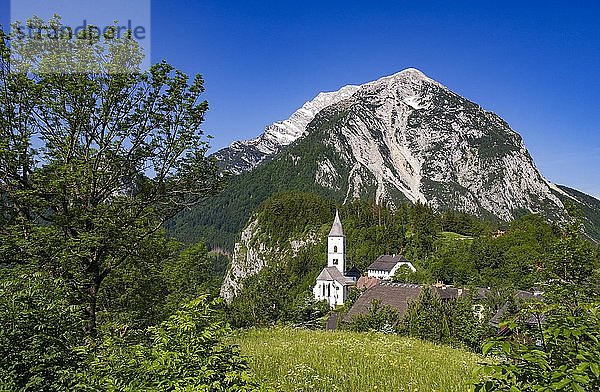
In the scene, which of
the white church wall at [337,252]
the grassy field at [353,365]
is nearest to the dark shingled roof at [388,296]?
the grassy field at [353,365]

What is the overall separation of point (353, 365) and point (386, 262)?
99.1 metres

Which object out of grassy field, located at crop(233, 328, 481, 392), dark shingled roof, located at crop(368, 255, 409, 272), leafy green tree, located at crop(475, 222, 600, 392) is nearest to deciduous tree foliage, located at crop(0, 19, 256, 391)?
grassy field, located at crop(233, 328, 481, 392)

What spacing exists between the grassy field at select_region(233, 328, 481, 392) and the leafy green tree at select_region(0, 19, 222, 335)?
4.82 meters

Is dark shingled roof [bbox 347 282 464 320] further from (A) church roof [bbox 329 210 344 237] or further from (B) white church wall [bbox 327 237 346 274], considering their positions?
(B) white church wall [bbox 327 237 346 274]

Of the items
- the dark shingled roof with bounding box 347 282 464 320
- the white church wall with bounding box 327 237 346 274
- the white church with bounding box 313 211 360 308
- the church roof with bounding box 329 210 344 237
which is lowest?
the white church with bounding box 313 211 360 308

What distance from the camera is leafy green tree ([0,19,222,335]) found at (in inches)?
447

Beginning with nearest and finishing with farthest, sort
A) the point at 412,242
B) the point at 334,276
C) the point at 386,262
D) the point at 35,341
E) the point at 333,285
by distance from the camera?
the point at 35,341 → the point at 333,285 → the point at 334,276 → the point at 386,262 → the point at 412,242

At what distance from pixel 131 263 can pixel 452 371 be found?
9565mm

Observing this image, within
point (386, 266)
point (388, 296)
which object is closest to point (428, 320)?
point (388, 296)

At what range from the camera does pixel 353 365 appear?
38.6 feet

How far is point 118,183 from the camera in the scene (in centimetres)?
1352

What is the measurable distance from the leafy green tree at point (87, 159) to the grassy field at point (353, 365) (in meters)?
4.82

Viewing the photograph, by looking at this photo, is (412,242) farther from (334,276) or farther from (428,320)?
(428,320)

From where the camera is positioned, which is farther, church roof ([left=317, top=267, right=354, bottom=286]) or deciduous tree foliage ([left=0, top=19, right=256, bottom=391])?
church roof ([left=317, top=267, right=354, bottom=286])
